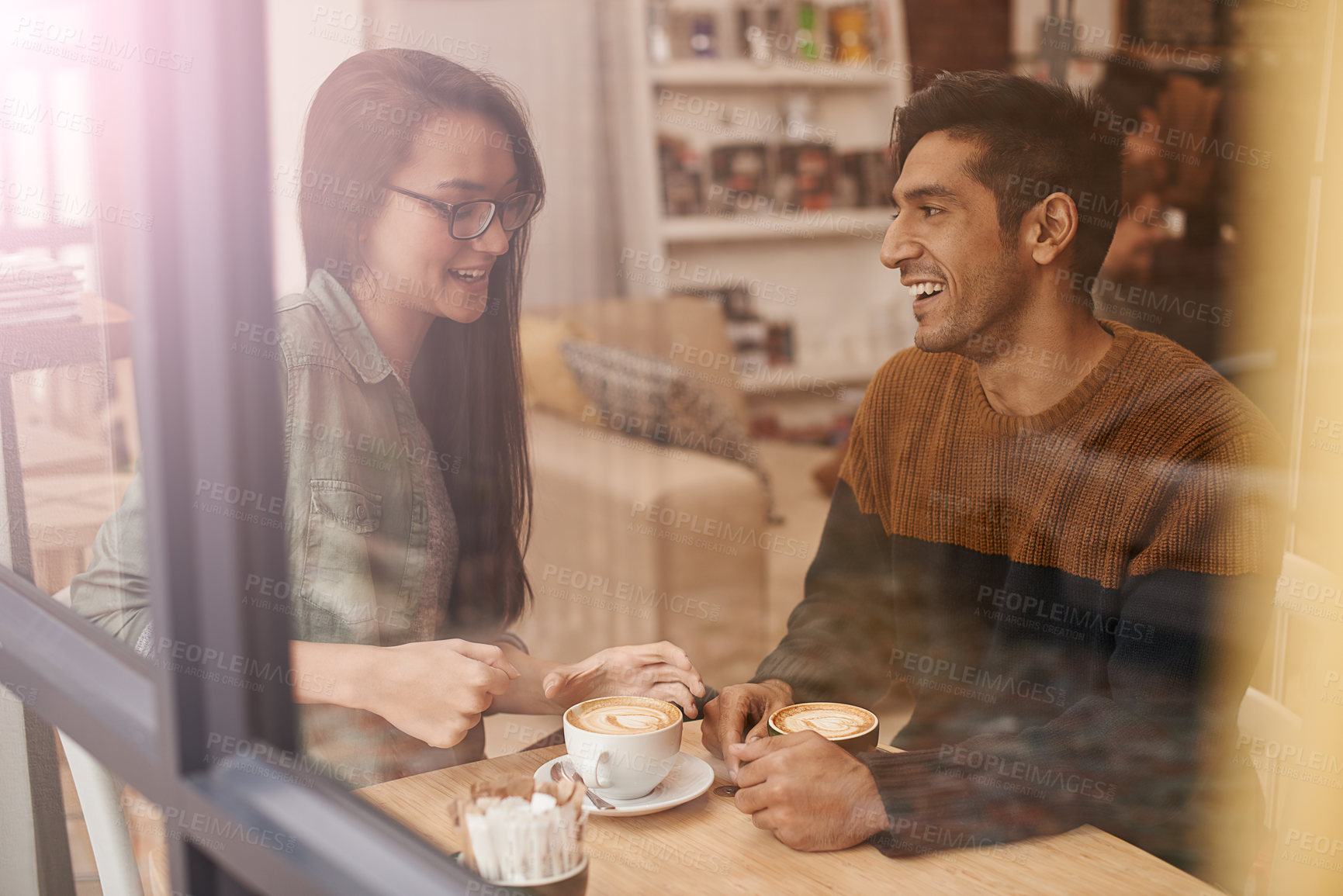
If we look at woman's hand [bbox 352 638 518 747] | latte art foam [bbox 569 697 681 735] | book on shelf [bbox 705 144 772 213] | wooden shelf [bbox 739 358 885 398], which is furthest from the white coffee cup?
book on shelf [bbox 705 144 772 213]

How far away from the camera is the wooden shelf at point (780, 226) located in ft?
2.34

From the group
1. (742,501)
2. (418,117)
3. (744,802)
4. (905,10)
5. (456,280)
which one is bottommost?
(744,802)

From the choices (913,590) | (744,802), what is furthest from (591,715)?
(913,590)

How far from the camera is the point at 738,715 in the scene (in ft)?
2.40

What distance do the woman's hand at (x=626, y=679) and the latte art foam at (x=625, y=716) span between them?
0.02 m

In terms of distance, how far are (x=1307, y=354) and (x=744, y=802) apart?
0.41m

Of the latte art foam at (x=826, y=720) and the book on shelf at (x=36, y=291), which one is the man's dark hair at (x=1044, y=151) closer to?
the latte art foam at (x=826, y=720)

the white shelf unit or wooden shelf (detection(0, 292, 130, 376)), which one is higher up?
the white shelf unit

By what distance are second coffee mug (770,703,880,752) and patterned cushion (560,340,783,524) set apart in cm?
58

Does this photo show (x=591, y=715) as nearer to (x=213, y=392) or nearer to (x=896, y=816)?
(x=896, y=816)

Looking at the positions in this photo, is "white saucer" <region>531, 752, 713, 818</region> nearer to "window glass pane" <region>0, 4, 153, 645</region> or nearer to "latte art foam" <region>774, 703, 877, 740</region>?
"latte art foam" <region>774, 703, 877, 740</region>

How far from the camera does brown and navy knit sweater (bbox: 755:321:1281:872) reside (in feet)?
1.85

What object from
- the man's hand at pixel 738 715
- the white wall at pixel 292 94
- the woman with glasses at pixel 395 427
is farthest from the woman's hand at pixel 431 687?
the white wall at pixel 292 94

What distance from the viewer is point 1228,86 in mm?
557
